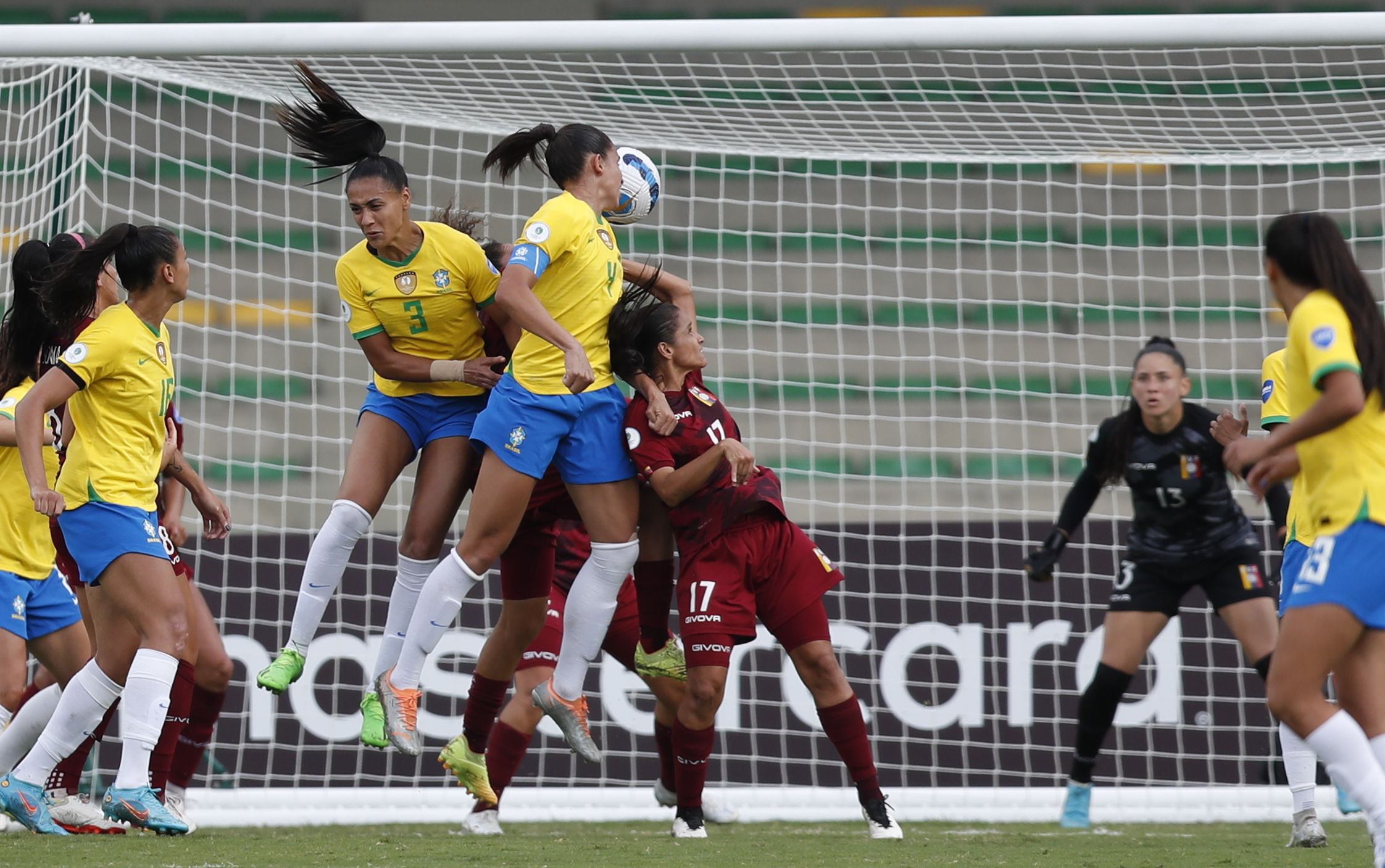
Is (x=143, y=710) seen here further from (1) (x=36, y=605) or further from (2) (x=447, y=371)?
(2) (x=447, y=371)

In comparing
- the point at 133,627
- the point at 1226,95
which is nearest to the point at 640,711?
the point at 133,627

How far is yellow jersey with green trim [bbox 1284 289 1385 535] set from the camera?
3.26 m

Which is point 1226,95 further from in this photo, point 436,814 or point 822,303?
point 436,814

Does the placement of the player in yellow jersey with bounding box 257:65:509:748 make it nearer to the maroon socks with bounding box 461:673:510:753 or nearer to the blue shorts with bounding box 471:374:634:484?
the blue shorts with bounding box 471:374:634:484

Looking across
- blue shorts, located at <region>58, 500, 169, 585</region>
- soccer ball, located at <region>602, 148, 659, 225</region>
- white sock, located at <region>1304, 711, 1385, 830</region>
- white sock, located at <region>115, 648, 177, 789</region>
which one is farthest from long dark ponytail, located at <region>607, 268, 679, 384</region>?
white sock, located at <region>1304, 711, 1385, 830</region>

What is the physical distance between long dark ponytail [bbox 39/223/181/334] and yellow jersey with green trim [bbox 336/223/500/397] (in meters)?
0.56

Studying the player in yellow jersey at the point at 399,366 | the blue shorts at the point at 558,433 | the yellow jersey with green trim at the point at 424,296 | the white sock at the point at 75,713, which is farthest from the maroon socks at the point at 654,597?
the white sock at the point at 75,713

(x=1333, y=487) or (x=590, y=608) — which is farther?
(x=590, y=608)

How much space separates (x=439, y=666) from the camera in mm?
7312

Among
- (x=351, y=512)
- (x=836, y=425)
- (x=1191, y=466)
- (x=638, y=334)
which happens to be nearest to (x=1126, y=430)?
(x=1191, y=466)

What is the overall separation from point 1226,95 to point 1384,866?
4.15 meters

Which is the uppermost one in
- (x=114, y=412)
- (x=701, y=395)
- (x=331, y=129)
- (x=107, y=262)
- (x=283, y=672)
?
(x=331, y=129)

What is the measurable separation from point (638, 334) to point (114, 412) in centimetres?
165

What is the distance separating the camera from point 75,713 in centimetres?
471
